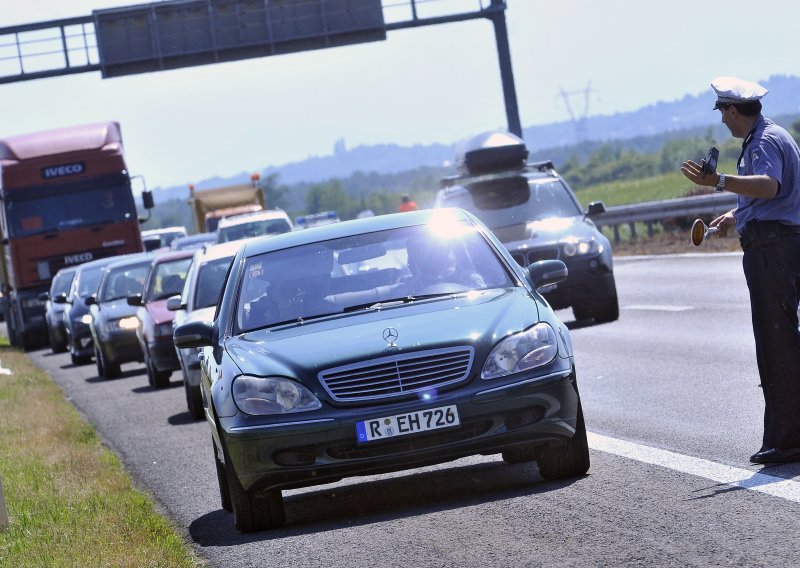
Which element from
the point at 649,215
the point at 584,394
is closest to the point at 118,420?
the point at 584,394

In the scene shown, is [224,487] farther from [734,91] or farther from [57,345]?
[57,345]

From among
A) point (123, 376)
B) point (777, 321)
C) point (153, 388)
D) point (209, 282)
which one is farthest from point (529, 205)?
point (777, 321)

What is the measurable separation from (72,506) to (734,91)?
4518 millimetres

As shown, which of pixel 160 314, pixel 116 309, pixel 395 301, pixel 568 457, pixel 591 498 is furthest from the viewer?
pixel 116 309

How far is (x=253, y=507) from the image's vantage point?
27.3 ft

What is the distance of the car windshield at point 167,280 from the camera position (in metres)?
20.3

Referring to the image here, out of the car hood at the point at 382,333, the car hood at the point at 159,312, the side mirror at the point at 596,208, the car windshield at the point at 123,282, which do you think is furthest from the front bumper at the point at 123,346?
the car hood at the point at 382,333

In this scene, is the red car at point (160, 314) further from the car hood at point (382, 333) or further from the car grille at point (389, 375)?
the car grille at point (389, 375)

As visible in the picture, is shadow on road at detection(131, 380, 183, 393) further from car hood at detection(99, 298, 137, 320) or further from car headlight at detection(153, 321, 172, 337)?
car hood at detection(99, 298, 137, 320)

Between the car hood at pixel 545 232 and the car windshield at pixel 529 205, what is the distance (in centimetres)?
18

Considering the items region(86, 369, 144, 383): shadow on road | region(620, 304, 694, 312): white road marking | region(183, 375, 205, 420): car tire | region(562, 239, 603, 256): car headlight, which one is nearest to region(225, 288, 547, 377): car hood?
region(183, 375, 205, 420): car tire

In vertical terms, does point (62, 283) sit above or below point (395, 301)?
below

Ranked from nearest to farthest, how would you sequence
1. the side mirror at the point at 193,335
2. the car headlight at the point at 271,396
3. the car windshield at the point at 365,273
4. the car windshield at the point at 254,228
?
1. the car headlight at the point at 271,396
2. the car windshield at the point at 365,273
3. the side mirror at the point at 193,335
4. the car windshield at the point at 254,228

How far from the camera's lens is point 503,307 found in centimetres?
851
